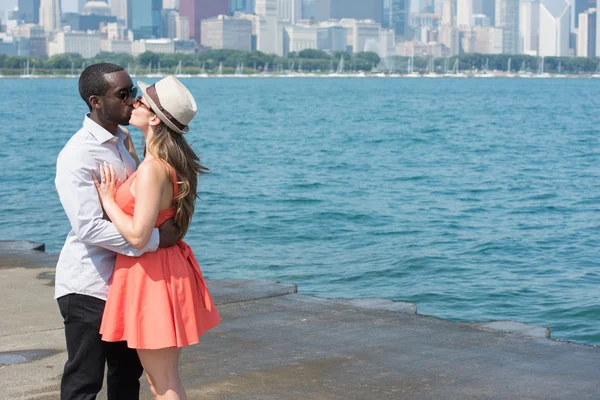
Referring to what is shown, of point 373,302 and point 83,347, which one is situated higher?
point 83,347

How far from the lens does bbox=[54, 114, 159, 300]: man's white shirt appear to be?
149 inches

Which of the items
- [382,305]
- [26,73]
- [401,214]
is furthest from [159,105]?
[26,73]

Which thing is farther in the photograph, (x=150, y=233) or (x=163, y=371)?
(x=163, y=371)

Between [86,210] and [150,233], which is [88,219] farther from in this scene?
[150,233]

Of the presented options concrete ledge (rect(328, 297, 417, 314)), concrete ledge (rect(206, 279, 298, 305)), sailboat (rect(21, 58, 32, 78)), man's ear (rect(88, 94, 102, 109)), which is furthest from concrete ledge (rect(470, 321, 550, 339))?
sailboat (rect(21, 58, 32, 78))

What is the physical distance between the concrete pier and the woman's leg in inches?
48.3

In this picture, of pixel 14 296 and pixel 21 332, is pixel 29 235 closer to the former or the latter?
pixel 14 296

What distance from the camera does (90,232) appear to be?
3764 millimetres

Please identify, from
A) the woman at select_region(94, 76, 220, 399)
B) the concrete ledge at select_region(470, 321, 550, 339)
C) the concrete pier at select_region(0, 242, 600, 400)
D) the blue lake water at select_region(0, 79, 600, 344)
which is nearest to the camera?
the woman at select_region(94, 76, 220, 399)

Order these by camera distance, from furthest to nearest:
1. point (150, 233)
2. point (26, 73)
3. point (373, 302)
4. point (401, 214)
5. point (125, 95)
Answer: point (26, 73), point (401, 214), point (373, 302), point (125, 95), point (150, 233)

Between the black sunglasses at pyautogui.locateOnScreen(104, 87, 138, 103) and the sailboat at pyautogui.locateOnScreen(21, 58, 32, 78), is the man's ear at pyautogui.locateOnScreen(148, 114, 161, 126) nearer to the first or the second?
the black sunglasses at pyautogui.locateOnScreen(104, 87, 138, 103)

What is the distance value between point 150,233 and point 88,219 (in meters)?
0.24

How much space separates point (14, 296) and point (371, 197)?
16178 millimetres

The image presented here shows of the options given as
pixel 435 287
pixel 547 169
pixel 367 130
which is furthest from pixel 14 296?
pixel 367 130
